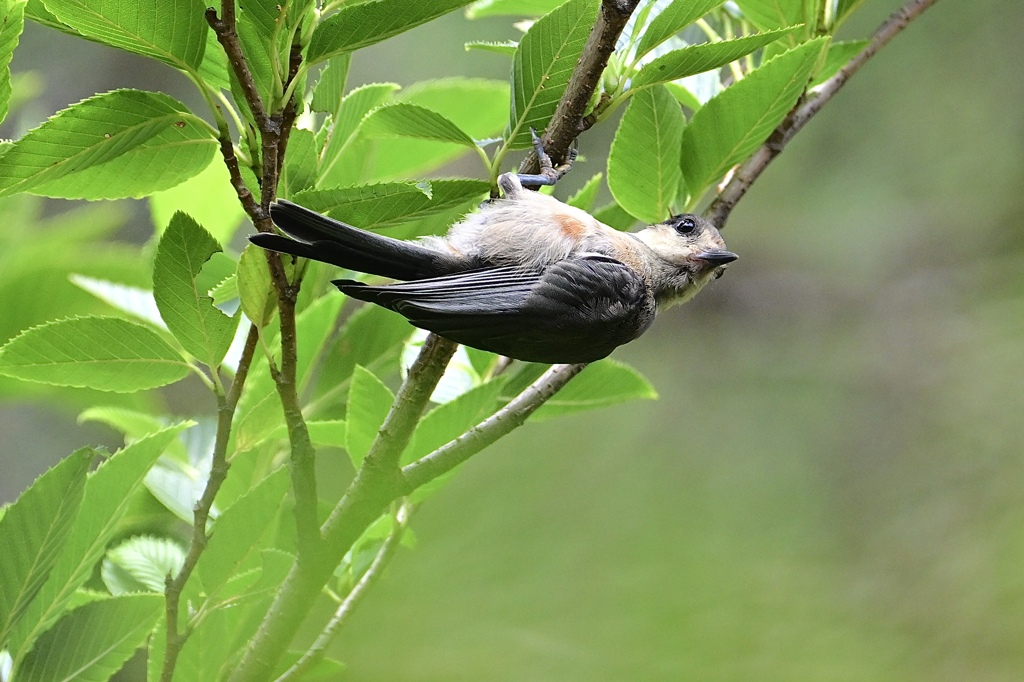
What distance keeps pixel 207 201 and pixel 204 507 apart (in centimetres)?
63

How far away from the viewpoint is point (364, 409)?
99 centimetres

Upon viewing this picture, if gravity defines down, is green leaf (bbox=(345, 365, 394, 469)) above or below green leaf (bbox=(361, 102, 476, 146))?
below

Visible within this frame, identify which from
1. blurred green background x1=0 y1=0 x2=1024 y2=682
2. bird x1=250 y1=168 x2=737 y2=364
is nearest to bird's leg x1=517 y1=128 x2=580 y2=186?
bird x1=250 y1=168 x2=737 y2=364

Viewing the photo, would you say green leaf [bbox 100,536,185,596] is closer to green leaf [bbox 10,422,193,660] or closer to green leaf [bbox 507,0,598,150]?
green leaf [bbox 10,422,193,660]

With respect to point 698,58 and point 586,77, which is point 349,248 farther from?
point 698,58

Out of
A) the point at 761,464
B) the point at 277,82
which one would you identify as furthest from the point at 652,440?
the point at 277,82

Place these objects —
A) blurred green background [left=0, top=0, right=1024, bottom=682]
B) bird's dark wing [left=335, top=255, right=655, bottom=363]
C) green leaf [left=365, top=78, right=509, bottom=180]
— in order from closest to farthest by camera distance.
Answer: bird's dark wing [left=335, top=255, right=655, bottom=363] < green leaf [left=365, top=78, right=509, bottom=180] < blurred green background [left=0, top=0, right=1024, bottom=682]

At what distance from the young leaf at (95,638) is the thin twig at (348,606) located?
16 centimetres

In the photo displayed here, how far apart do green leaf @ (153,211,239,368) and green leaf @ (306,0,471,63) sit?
21 cm

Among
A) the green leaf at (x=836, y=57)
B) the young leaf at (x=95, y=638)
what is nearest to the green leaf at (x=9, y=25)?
the young leaf at (x=95, y=638)

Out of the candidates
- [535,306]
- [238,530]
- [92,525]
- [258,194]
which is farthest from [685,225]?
[92,525]

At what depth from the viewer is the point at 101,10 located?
2.28 ft

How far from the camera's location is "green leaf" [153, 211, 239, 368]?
0.82 metres

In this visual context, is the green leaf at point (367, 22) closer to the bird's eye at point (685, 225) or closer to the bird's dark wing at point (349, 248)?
the bird's dark wing at point (349, 248)
